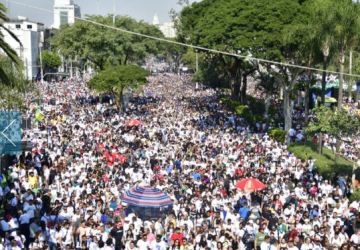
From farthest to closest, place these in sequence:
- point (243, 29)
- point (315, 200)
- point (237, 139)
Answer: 1. point (243, 29)
2. point (237, 139)
3. point (315, 200)

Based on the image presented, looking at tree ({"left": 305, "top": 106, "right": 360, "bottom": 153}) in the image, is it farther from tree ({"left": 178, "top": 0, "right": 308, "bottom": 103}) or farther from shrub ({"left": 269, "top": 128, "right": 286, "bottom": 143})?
tree ({"left": 178, "top": 0, "right": 308, "bottom": 103})

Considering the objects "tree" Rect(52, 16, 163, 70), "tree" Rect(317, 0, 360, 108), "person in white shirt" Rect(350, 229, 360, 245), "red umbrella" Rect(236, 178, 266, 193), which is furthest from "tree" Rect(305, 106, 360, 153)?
"tree" Rect(52, 16, 163, 70)

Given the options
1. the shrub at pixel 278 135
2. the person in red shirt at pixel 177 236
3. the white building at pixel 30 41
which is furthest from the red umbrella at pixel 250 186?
the white building at pixel 30 41

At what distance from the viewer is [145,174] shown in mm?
21562

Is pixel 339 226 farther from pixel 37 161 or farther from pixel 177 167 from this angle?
pixel 37 161

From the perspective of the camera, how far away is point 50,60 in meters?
97.4

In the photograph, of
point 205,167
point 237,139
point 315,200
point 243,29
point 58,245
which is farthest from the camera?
point 243,29

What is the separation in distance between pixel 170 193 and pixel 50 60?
82.0 m

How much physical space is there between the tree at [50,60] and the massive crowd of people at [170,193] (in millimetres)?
64615

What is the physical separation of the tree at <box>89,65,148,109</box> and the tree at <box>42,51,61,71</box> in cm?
5371

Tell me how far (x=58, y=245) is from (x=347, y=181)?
1226cm

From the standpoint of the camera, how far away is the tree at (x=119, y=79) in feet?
147

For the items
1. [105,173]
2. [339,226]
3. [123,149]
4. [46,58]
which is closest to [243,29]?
[123,149]

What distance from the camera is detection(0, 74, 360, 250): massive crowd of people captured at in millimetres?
14234
